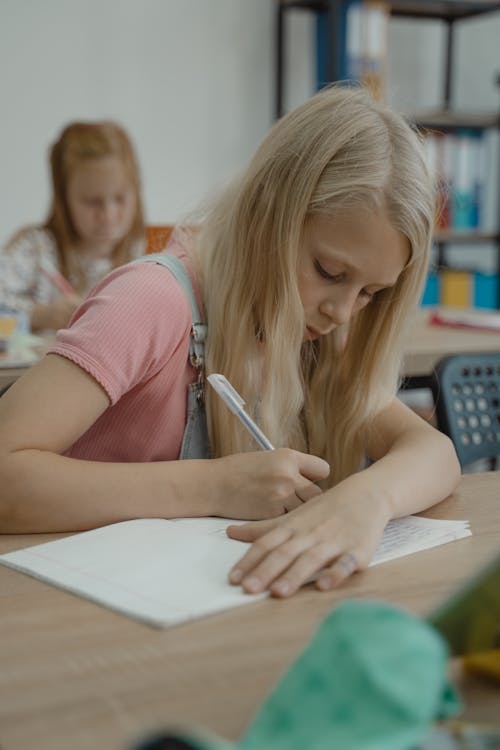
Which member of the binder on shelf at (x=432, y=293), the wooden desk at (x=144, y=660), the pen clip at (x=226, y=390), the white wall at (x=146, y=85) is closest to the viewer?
the wooden desk at (x=144, y=660)

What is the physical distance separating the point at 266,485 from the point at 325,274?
0.30 m

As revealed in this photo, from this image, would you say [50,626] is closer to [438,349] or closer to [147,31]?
[438,349]

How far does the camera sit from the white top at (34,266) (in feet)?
9.18

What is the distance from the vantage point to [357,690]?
17.2 inches

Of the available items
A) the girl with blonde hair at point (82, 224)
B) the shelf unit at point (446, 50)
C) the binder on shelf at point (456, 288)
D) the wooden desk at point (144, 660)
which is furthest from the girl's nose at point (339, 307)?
the binder on shelf at point (456, 288)

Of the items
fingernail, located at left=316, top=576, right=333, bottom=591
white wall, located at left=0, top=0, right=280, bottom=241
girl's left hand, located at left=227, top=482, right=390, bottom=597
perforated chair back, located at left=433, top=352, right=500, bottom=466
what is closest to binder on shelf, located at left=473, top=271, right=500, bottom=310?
white wall, located at left=0, top=0, right=280, bottom=241

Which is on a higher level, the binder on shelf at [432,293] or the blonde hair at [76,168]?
the blonde hair at [76,168]

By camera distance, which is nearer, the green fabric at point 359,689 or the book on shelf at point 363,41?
the green fabric at point 359,689

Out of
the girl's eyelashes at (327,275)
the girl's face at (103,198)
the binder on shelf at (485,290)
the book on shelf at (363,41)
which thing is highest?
the book on shelf at (363,41)

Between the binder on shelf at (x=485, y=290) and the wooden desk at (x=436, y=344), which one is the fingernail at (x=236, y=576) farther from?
the binder on shelf at (x=485, y=290)

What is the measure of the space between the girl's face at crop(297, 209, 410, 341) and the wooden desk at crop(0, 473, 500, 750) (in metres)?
0.39

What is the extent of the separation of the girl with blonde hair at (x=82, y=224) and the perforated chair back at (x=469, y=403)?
1432 mm

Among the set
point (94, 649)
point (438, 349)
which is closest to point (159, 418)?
point (94, 649)

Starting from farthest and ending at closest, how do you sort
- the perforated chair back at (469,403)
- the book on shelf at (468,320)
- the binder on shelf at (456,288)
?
the binder on shelf at (456,288)
the book on shelf at (468,320)
the perforated chair back at (469,403)
